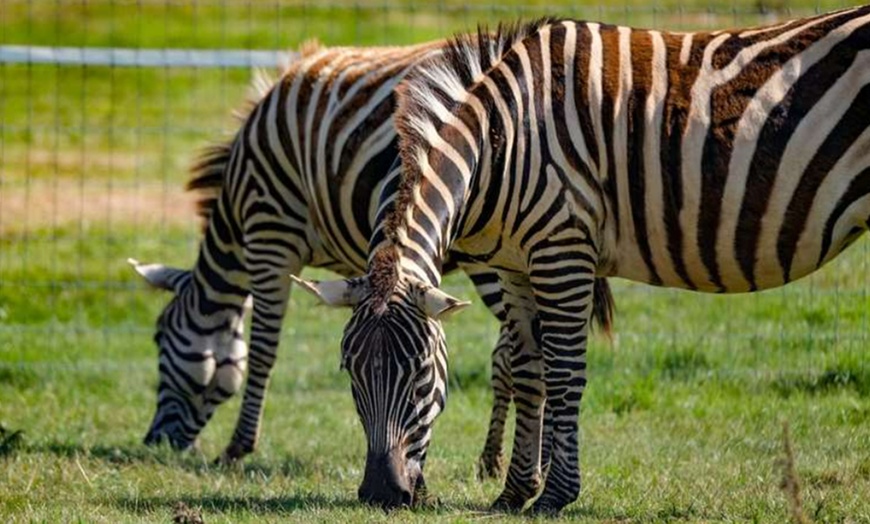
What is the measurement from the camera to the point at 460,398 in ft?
35.4

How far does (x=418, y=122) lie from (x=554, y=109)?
2.20 feet

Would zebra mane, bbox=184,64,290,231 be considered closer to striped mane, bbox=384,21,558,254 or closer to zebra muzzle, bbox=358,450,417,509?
striped mane, bbox=384,21,558,254

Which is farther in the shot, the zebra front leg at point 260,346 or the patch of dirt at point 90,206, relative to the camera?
the patch of dirt at point 90,206

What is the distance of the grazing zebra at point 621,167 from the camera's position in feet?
22.4

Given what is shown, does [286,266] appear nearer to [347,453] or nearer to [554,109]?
[347,453]

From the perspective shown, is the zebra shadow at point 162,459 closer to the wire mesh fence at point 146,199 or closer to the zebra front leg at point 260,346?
the zebra front leg at point 260,346

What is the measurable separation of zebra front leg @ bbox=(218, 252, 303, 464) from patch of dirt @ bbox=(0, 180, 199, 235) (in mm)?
6496

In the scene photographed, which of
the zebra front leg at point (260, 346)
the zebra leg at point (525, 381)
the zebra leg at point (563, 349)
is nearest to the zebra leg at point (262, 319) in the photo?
the zebra front leg at point (260, 346)

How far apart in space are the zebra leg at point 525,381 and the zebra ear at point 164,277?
348 cm

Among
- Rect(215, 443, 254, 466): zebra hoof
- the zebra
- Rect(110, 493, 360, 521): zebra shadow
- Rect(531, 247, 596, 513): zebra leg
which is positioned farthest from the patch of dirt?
Rect(531, 247, 596, 513): zebra leg

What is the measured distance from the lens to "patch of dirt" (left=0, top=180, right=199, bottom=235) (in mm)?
16219

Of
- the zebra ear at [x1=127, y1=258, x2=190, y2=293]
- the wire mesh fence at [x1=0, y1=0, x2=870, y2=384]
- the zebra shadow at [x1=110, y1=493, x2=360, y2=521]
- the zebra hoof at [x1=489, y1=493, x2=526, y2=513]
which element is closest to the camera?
the zebra shadow at [x1=110, y1=493, x2=360, y2=521]

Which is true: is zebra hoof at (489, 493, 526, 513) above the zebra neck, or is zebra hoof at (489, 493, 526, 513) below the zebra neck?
below

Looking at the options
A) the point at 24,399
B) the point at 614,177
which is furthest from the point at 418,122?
the point at 24,399
